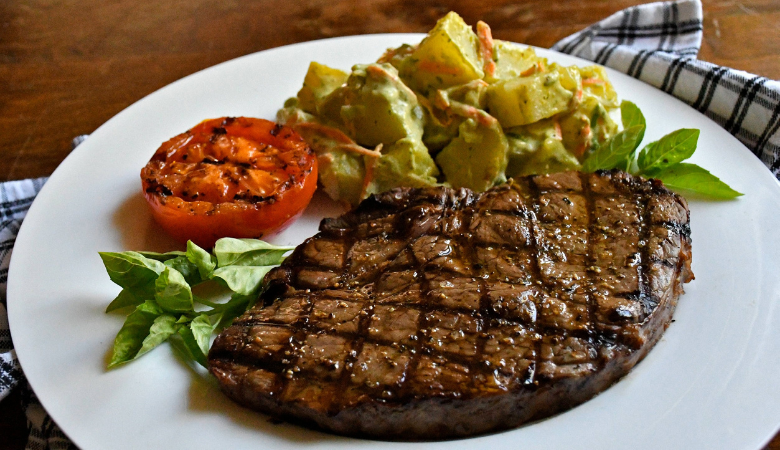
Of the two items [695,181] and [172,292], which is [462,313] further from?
[695,181]

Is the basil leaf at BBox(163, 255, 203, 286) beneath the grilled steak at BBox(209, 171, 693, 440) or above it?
beneath

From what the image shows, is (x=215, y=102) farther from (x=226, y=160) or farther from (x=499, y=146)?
(x=499, y=146)

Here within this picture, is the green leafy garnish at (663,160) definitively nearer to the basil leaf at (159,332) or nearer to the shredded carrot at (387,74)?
the shredded carrot at (387,74)

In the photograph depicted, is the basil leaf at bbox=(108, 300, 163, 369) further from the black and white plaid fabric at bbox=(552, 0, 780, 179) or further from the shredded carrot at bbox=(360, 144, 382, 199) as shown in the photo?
the black and white plaid fabric at bbox=(552, 0, 780, 179)

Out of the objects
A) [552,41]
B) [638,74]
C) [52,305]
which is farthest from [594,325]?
[552,41]

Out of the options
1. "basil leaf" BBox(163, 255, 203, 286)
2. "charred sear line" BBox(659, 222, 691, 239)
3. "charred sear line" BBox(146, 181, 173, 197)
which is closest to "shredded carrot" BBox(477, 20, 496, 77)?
"charred sear line" BBox(659, 222, 691, 239)
